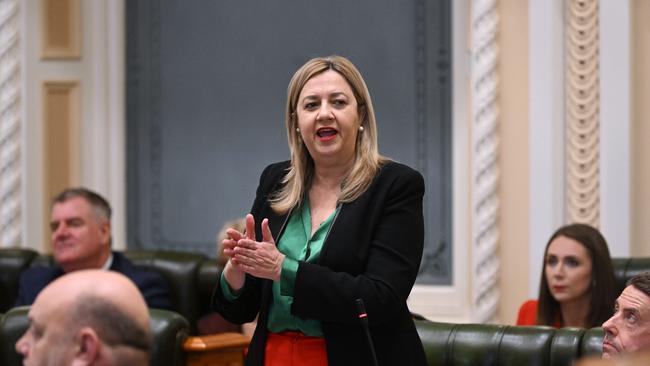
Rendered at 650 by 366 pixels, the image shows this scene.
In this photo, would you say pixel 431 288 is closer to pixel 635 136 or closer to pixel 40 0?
pixel 635 136

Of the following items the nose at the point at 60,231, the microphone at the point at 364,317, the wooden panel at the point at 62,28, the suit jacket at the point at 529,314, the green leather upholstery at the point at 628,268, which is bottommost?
the suit jacket at the point at 529,314

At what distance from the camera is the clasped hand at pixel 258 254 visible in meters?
2.71

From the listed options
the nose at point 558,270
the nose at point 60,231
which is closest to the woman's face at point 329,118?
the nose at point 558,270

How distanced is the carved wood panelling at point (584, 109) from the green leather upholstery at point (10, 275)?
2.71 meters

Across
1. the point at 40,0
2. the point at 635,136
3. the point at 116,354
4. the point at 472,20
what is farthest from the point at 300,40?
the point at 116,354

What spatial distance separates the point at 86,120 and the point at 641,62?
3102 mm

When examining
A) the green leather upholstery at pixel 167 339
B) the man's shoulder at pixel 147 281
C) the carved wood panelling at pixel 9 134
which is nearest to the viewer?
the green leather upholstery at pixel 167 339

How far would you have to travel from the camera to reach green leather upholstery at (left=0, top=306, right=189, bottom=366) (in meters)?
3.71

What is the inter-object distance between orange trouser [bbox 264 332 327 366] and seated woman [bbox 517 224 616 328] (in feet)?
6.81

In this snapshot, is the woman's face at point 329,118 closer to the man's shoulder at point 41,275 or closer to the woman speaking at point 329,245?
the woman speaking at point 329,245

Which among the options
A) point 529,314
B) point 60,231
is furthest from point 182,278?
point 529,314

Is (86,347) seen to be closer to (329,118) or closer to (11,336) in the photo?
(329,118)

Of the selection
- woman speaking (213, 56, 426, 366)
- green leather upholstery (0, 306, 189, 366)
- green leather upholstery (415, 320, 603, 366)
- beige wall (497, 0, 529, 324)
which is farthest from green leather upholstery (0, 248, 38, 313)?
woman speaking (213, 56, 426, 366)

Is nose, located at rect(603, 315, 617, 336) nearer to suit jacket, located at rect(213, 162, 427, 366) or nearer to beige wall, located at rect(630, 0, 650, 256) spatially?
suit jacket, located at rect(213, 162, 427, 366)
